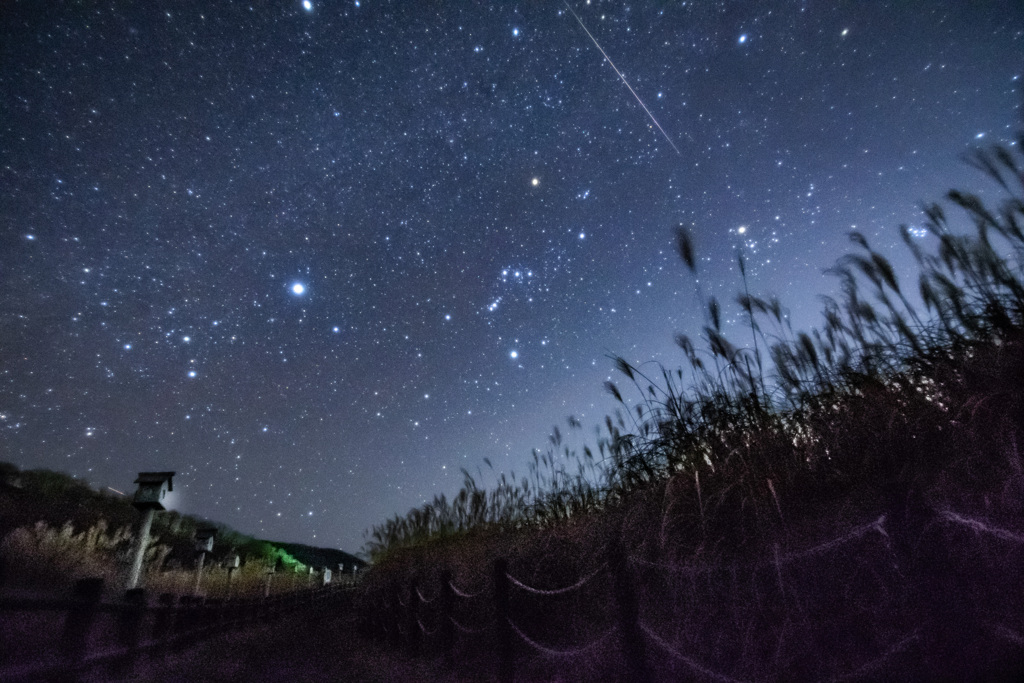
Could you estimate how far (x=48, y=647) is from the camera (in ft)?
12.9

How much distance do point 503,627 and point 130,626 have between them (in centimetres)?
420

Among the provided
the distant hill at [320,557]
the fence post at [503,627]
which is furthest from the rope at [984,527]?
the distant hill at [320,557]

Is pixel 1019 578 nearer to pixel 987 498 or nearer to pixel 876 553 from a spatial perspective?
pixel 987 498

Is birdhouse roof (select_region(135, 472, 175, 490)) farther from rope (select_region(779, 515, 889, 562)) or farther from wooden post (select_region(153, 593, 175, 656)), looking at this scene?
rope (select_region(779, 515, 889, 562))

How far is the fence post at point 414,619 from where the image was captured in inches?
214

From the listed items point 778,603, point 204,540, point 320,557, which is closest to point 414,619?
point 778,603

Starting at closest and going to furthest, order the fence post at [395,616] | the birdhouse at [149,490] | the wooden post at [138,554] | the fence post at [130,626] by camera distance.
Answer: the fence post at [130,626], the fence post at [395,616], the wooden post at [138,554], the birdhouse at [149,490]

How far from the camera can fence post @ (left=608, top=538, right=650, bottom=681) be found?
2.31 metres

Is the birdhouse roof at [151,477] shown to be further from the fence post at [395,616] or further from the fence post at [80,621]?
the fence post at [80,621]

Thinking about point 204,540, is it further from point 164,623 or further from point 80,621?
point 80,621

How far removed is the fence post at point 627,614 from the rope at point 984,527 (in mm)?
1377

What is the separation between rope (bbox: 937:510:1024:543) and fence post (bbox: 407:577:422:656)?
5104 mm

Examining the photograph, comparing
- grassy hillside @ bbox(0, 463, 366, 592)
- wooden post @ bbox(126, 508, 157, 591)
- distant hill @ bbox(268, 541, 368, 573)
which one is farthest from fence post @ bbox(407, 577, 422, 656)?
distant hill @ bbox(268, 541, 368, 573)

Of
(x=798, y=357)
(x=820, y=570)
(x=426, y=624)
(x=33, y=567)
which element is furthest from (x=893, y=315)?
(x=33, y=567)
